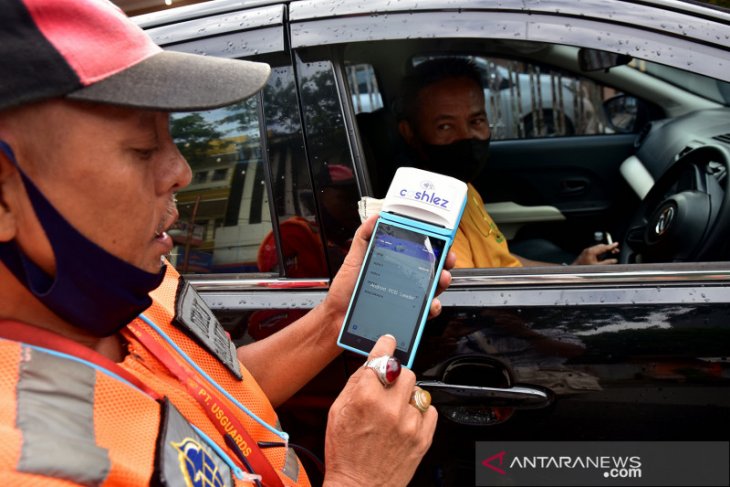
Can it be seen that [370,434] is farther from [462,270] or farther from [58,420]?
[462,270]

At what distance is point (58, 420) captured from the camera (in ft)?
2.65

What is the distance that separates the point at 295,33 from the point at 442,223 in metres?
0.66

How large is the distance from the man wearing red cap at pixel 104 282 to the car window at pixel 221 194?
0.62 metres

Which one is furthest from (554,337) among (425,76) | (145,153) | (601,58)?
(425,76)

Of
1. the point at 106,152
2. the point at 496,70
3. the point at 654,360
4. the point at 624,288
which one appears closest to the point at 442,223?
the point at 624,288

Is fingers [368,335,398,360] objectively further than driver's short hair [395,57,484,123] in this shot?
No

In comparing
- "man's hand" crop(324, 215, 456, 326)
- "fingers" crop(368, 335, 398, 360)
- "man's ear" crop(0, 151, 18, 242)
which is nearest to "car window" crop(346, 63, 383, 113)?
"man's hand" crop(324, 215, 456, 326)

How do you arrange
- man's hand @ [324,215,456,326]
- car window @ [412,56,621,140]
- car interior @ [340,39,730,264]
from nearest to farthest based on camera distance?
man's hand @ [324,215,456,326] → car interior @ [340,39,730,264] → car window @ [412,56,621,140]

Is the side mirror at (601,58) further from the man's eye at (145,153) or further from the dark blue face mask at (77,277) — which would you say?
the dark blue face mask at (77,277)

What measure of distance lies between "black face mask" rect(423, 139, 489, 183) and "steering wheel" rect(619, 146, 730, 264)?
0.63m

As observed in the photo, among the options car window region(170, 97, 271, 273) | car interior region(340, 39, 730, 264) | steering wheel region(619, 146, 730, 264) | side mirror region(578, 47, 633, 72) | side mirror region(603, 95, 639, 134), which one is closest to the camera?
side mirror region(578, 47, 633, 72)

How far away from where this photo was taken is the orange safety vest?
0.77 meters

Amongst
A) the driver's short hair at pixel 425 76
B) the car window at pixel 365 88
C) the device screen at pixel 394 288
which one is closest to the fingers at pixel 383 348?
the device screen at pixel 394 288

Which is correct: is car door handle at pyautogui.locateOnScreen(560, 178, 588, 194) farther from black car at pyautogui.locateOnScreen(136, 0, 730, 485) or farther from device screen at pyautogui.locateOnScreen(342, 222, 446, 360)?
device screen at pyautogui.locateOnScreen(342, 222, 446, 360)
